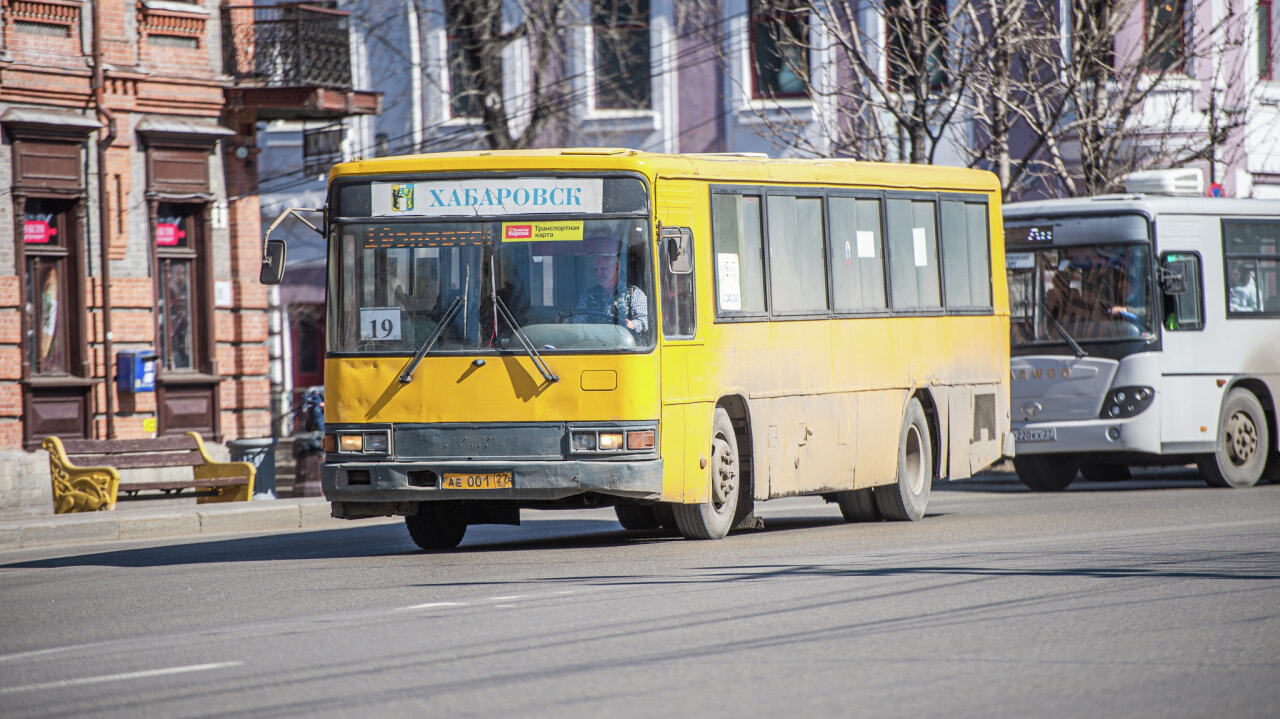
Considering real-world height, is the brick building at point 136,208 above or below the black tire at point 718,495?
above

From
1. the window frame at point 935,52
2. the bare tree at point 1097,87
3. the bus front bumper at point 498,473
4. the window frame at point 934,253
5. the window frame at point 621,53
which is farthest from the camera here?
the window frame at point 621,53

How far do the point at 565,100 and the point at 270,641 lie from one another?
26686 mm

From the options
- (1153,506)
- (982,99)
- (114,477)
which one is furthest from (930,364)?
(982,99)

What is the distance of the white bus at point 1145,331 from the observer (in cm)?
2016

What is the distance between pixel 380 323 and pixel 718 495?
109 inches

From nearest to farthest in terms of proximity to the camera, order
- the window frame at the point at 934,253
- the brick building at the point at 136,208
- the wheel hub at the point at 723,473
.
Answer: the wheel hub at the point at 723,473
the window frame at the point at 934,253
the brick building at the point at 136,208

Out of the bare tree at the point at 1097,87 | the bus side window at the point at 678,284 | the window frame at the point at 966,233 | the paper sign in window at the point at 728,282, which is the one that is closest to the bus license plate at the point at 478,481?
the bus side window at the point at 678,284

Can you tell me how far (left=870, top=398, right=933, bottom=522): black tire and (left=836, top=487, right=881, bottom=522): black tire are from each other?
0.19 ft

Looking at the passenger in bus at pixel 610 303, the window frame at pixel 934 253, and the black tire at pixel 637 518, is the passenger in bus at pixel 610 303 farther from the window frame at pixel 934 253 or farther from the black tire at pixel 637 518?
the window frame at pixel 934 253

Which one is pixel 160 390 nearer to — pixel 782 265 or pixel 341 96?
pixel 341 96

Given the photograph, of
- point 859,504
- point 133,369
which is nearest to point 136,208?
point 133,369

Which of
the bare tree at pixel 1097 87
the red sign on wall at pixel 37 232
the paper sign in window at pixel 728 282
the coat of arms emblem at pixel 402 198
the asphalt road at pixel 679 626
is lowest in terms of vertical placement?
the asphalt road at pixel 679 626

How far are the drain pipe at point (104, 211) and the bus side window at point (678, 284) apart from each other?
1175cm

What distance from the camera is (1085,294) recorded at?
20438mm
